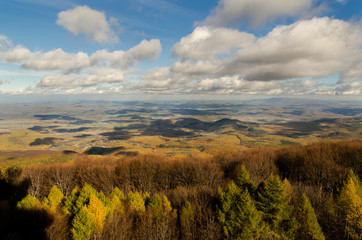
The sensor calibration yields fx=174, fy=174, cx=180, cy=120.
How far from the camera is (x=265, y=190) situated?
32.9 metres

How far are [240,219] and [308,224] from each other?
11.4 metres

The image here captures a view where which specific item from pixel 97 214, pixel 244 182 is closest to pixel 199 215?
pixel 244 182

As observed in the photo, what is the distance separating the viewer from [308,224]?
28.4m

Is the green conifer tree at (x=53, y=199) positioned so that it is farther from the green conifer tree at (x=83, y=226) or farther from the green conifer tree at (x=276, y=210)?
the green conifer tree at (x=276, y=210)

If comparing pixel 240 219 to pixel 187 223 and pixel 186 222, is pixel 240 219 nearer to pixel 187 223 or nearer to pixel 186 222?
pixel 187 223

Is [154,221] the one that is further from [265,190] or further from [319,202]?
[319,202]

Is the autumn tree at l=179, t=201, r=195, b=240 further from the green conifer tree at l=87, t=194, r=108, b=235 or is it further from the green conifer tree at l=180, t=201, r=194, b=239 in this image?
the green conifer tree at l=87, t=194, r=108, b=235

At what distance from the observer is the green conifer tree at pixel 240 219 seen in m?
27.2

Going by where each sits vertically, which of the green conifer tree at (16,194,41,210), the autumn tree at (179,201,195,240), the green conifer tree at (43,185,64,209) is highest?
the green conifer tree at (16,194,41,210)

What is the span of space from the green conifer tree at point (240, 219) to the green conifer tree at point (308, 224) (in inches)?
277

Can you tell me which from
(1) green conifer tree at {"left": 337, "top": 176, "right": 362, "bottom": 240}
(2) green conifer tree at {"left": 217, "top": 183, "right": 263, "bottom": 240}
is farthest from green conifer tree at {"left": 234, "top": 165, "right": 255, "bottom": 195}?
(1) green conifer tree at {"left": 337, "top": 176, "right": 362, "bottom": 240}

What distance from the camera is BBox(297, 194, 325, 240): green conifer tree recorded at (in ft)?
92.0

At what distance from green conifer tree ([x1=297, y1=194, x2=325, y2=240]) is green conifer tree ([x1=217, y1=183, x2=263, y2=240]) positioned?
704 centimetres

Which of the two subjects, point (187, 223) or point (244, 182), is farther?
point (244, 182)
